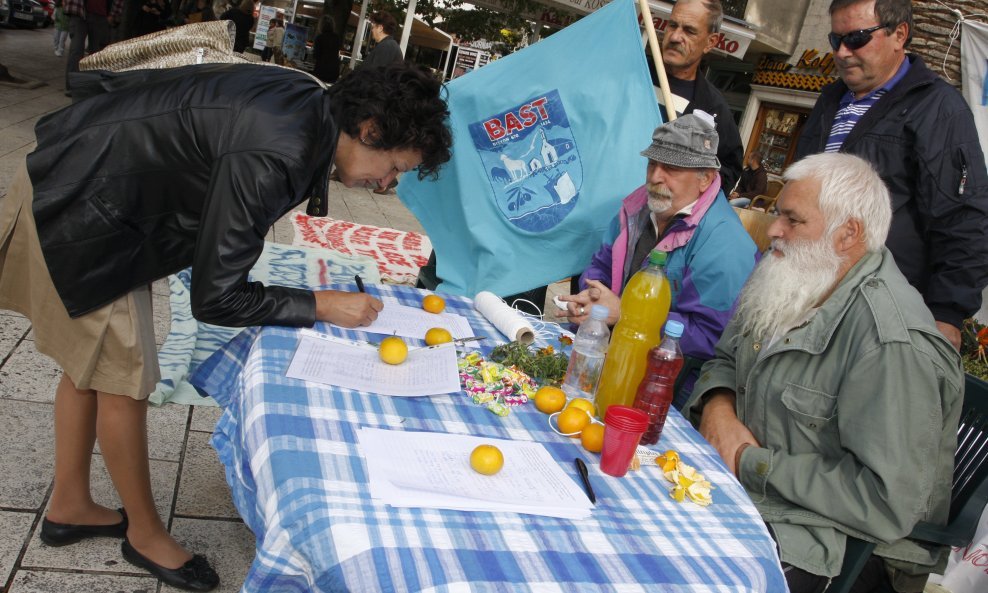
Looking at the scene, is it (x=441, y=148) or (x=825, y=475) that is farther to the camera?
(x=441, y=148)

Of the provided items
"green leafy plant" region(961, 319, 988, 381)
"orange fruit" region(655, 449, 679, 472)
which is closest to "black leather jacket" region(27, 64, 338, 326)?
"orange fruit" region(655, 449, 679, 472)

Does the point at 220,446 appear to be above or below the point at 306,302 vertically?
below

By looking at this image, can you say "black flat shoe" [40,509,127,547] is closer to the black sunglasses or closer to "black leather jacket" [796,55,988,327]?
"black leather jacket" [796,55,988,327]

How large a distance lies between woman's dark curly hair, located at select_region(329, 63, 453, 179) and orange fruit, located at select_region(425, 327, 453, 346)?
0.51 m

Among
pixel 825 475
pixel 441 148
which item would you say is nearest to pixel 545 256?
pixel 441 148

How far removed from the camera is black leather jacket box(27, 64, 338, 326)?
1.79 meters

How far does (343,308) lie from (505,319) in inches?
22.2

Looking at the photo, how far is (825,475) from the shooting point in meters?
1.90

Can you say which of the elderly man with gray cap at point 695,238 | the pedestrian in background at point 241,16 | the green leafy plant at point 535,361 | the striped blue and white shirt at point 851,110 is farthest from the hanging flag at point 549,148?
the pedestrian in background at point 241,16

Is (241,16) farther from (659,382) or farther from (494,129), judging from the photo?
(659,382)

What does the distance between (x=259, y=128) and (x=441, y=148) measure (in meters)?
0.53

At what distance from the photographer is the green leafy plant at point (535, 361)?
2.11 m

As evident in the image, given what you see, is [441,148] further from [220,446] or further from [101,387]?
[101,387]

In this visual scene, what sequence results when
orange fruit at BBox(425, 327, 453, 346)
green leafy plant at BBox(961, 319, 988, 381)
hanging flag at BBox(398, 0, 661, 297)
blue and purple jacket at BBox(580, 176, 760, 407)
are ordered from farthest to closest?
1. green leafy plant at BBox(961, 319, 988, 381)
2. hanging flag at BBox(398, 0, 661, 297)
3. blue and purple jacket at BBox(580, 176, 760, 407)
4. orange fruit at BBox(425, 327, 453, 346)
